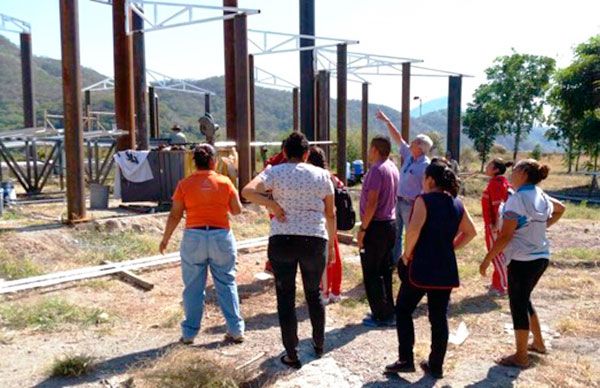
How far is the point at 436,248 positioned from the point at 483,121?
3003 cm

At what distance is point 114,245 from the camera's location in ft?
27.8

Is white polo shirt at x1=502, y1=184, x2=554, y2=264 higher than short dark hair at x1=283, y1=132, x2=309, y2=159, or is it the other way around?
short dark hair at x1=283, y1=132, x2=309, y2=159

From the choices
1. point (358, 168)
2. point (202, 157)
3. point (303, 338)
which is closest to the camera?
point (202, 157)

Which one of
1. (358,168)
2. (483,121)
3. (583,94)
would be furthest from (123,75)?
(483,121)

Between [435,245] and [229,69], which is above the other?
[229,69]

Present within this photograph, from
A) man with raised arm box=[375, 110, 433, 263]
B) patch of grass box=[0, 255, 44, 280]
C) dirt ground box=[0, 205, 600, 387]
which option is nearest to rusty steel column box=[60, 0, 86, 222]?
patch of grass box=[0, 255, 44, 280]

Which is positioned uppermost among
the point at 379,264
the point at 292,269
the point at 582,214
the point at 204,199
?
the point at 204,199

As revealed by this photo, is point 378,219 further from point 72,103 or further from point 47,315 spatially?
point 72,103

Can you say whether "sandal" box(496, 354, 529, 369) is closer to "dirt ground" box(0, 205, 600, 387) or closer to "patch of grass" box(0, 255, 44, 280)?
"dirt ground" box(0, 205, 600, 387)

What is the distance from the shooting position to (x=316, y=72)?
18.2m

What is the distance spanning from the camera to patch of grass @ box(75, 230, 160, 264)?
797cm

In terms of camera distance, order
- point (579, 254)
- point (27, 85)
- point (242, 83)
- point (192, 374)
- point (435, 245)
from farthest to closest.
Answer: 1. point (27, 85)
2. point (242, 83)
3. point (579, 254)
4. point (435, 245)
5. point (192, 374)

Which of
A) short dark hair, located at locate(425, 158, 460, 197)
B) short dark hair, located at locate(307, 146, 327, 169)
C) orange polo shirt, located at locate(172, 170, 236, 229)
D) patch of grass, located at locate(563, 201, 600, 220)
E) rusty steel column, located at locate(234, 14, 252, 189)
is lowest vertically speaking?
patch of grass, located at locate(563, 201, 600, 220)

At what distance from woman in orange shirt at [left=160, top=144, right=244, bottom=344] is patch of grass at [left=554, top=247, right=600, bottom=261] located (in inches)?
226
